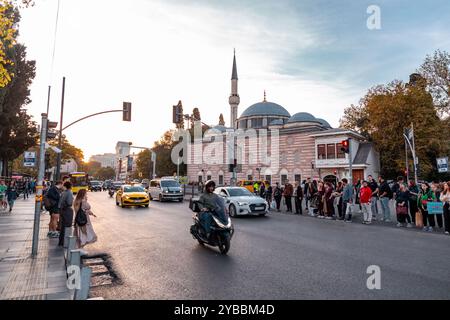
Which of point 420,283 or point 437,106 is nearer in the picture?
point 420,283

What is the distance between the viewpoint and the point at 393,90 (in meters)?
39.2

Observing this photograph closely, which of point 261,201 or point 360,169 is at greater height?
point 360,169

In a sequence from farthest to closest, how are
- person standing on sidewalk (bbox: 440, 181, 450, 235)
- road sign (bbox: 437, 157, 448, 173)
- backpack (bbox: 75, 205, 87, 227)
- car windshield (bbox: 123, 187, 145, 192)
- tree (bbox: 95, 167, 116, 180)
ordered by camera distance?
tree (bbox: 95, 167, 116, 180) → car windshield (bbox: 123, 187, 145, 192) → road sign (bbox: 437, 157, 448, 173) → person standing on sidewalk (bbox: 440, 181, 450, 235) → backpack (bbox: 75, 205, 87, 227)

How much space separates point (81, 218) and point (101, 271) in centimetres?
201

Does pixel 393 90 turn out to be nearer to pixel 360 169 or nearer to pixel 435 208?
pixel 360 169

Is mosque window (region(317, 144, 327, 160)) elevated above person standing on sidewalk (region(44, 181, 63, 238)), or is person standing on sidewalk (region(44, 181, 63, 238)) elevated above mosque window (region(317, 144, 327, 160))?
mosque window (region(317, 144, 327, 160))

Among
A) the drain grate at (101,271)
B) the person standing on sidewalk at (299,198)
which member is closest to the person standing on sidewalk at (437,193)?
the person standing on sidewalk at (299,198)

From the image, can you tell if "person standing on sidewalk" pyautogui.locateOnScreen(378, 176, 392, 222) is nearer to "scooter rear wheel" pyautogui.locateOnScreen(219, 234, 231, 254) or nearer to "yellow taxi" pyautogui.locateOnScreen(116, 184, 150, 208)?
"scooter rear wheel" pyautogui.locateOnScreen(219, 234, 231, 254)

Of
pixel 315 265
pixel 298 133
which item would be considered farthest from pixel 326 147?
pixel 315 265

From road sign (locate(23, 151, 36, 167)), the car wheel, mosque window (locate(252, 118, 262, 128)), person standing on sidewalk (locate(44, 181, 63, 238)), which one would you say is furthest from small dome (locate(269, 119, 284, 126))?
person standing on sidewalk (locate(44, 181, 63, 238))

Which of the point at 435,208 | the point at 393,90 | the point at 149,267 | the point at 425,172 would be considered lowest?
the point at 149,267

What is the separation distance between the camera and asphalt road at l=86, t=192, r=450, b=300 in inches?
179

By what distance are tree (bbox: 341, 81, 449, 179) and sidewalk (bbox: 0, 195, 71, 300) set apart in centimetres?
3608
